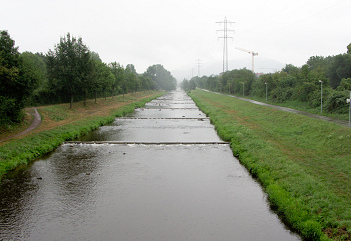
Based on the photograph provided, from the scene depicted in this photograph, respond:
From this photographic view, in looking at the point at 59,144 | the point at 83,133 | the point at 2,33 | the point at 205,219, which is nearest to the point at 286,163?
the point at 205,219

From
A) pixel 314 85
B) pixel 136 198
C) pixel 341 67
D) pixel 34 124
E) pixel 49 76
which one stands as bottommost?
pixel 136 198

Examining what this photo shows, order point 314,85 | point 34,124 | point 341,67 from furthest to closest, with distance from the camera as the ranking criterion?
point 341,67 < point 314,85 < point 34,124

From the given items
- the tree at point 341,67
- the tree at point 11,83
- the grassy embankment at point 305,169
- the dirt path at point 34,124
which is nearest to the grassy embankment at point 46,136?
the dirt path at point 34,124

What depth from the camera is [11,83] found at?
25.0 m

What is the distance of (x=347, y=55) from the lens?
54.8 meters

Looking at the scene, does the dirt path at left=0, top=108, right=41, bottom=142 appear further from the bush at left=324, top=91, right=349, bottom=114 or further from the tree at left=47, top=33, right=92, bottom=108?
the bush at left=324, top=91, right=349, bottom=114

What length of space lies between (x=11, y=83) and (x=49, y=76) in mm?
17624

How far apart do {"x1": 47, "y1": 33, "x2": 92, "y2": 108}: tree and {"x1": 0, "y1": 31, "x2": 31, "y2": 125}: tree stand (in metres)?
13.4

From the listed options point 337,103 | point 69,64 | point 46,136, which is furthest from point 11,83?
point 337,103

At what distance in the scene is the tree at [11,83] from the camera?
24.4 metres

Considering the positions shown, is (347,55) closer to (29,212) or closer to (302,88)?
(302,88)

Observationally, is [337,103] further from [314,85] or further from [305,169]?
[305,169]

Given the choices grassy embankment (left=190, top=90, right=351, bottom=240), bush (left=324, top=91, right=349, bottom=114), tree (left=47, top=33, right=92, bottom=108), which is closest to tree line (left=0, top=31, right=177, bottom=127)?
tree (left=47, top=33, right=92, bottom=108)

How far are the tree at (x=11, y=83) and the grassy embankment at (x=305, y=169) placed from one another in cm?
2063
